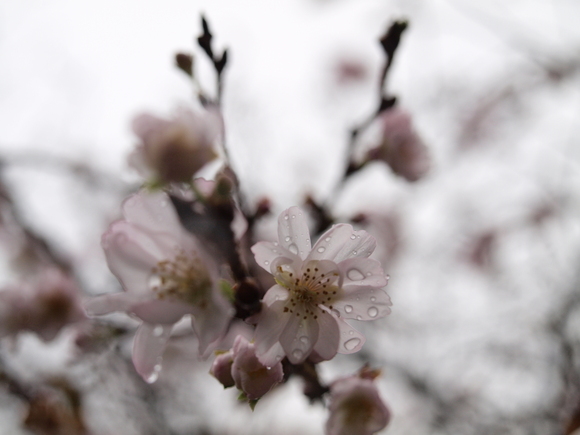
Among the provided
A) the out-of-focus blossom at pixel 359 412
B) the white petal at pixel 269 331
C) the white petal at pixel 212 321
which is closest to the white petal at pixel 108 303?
the white petal at pixel 212 321

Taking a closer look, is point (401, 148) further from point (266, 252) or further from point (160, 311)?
point (160, 311)

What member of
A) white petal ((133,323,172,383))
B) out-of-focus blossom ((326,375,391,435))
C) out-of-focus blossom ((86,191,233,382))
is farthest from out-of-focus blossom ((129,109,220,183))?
out-of-focus blossom ((326,375,391,435))

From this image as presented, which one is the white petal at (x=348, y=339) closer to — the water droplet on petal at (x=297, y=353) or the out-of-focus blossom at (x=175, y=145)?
the water droplet on petal at (x=297, y=353)

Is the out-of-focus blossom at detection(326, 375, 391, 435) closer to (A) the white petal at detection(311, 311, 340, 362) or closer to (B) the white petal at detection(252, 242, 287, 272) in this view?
(A) the white petal at detection(311, 311, 340, 362)

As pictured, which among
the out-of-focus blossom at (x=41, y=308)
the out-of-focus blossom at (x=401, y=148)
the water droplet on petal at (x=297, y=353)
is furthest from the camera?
the out-of-focus blossom at (x=41, y=308)

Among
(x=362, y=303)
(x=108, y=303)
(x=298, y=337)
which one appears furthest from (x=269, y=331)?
(x=108, y=303)

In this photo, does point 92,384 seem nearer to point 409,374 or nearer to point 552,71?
point 409,374

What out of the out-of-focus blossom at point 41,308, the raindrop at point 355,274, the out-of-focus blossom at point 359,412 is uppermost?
the raindrop at point 355,274
